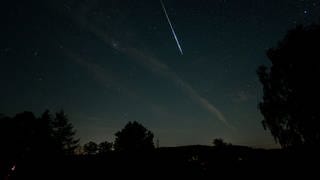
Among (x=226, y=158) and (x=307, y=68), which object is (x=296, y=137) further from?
(x=226, y=158)

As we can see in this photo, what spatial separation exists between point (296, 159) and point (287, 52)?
14.6m

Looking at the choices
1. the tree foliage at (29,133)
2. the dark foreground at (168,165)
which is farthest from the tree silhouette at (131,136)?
the dark foreground at (168,165)

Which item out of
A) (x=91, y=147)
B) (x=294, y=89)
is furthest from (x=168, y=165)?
(x=91, y=147)

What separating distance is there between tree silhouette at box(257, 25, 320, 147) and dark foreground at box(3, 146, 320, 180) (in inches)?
451

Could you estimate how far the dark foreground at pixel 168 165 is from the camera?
13141mm

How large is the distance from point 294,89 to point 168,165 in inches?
625

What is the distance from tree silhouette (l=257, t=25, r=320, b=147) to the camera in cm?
2378

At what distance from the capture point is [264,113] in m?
26.6

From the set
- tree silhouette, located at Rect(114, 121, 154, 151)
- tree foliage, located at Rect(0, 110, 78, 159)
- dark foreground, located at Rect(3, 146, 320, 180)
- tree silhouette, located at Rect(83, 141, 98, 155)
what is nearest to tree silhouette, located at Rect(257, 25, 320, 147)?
dark foreground, located at Rect(3, 146, 320, 180)

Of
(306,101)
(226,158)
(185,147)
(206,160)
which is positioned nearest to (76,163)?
(185,147)

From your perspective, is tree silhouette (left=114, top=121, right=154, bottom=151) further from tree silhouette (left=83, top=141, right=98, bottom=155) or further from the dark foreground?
the dark foreground

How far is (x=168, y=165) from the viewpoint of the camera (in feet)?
43.7

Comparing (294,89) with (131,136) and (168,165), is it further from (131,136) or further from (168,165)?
(131,136)

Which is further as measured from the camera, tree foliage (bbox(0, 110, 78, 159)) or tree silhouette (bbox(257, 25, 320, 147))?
tree foliage (bbox(0, 110, 78, 159))
